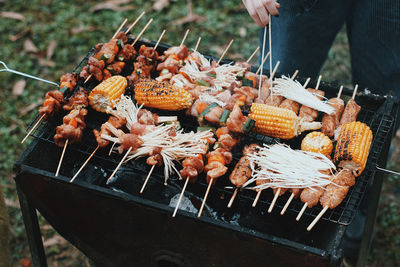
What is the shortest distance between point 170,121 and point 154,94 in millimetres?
278

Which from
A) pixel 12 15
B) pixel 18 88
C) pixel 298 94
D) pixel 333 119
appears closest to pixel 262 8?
pixel 298 94

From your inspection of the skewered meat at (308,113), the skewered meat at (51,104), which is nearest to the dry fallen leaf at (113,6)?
the skewered meat at (51,104)

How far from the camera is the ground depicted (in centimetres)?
574

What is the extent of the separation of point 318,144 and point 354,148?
0.29m

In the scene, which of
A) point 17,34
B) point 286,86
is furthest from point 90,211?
point 17,34

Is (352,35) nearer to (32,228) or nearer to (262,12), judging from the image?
(262,12)

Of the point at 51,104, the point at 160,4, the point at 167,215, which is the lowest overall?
the point at 167,215

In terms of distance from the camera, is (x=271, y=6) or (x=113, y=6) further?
(x=113, y=6)

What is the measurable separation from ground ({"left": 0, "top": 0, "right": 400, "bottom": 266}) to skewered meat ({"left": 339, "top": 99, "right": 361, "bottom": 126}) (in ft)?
7.14

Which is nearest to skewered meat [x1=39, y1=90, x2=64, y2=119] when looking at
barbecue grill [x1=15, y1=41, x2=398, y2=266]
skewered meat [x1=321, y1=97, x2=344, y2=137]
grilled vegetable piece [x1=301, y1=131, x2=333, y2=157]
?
barbecue grill [x1=15, y1=41, x2=398, y2=266]

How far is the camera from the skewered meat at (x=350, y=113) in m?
3.32

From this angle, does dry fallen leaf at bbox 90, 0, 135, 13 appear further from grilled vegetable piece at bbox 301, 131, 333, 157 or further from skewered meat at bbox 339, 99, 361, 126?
grilled vegetable piece at bbox 301, 131, 333, 157

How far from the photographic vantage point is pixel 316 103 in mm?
3414

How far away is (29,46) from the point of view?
267 inches
